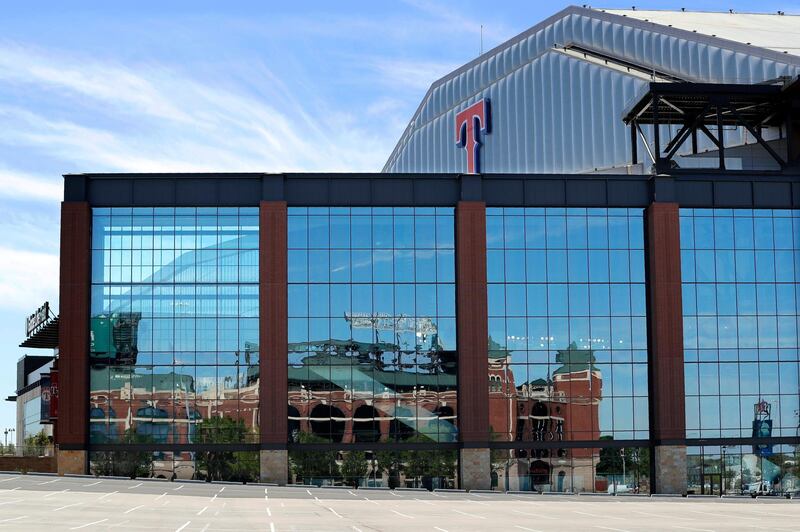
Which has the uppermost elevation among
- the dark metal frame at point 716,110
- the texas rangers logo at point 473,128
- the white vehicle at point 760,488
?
the texas rangers logo at point 473,128

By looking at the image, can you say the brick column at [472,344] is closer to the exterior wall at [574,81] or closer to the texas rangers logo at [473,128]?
the exterior wall at [574,81]

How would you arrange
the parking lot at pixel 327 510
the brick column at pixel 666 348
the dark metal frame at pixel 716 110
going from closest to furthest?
1. the parking lot at pixel 327 510
2. the brick column at pixel 666 348
3. the dark metal frame at pixel 716 110

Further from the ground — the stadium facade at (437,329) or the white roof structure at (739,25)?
the white roof structure at (739,25)

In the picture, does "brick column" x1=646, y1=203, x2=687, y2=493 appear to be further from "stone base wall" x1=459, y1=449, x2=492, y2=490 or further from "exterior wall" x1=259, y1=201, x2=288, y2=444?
"exterior wall" x1=259, y1=201, x2=288, y2=444

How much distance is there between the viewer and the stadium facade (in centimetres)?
6931

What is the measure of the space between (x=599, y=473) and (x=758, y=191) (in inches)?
842

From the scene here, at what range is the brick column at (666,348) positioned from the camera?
2771 inches

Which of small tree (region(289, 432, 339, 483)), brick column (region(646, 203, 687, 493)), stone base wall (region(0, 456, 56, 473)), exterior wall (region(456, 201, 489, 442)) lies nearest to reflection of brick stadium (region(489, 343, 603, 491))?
exterior wall (region(456, 201, 489, 442))

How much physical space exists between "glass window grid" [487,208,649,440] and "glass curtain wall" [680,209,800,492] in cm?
343

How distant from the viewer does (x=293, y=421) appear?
69.3 meters

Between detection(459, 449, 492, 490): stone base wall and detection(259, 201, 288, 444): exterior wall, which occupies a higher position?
detection(259, 201, 288, 444): exterior wall

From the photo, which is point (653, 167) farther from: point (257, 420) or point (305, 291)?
point (257, 420)

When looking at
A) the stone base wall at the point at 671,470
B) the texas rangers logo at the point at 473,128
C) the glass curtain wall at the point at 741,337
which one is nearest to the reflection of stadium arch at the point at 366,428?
the stone base wall at the point at 671,470

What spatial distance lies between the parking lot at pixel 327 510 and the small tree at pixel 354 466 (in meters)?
2.57
